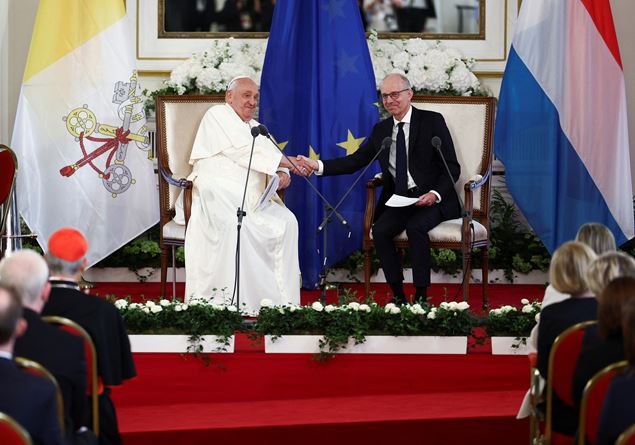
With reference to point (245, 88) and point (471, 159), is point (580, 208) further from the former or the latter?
point (245, 88)

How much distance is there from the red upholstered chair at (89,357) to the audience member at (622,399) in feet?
5.32

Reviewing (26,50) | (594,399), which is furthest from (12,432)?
(26,50)

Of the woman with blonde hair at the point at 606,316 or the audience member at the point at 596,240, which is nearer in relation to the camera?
the woman with blonde hair at the point at 606,316

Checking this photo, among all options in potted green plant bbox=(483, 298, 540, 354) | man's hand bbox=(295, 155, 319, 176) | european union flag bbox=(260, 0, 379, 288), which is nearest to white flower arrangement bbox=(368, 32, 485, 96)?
european union flag bbox=(260, 0, 379, 288)

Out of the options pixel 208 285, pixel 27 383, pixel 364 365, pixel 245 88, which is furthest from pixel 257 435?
pixel 245 88

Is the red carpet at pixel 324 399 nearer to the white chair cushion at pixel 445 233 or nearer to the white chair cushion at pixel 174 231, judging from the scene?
the white chair cushion at pixel 445 233

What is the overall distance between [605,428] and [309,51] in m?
5.90

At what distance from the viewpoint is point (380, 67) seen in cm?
881

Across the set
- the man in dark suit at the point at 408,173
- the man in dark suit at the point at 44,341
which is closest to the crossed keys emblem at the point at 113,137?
the man in dark suit at the point at 408,173

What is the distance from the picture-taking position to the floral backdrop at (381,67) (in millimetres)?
8656

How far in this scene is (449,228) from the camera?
689 centimetres

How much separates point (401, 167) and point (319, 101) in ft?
4.20

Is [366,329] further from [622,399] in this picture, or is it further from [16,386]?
[16,386]

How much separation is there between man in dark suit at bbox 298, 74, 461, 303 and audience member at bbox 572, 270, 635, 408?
3.47m
